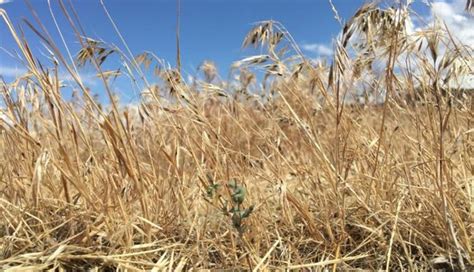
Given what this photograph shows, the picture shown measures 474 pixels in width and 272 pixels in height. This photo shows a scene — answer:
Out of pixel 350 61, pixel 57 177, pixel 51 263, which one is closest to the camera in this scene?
pixel 51 263

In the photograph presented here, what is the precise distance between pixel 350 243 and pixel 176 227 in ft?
2.19

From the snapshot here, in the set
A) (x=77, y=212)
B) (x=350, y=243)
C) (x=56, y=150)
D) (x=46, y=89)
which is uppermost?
(x=46, y=89)

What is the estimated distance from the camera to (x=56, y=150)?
2000 mm

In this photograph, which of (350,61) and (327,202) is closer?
(327,202)

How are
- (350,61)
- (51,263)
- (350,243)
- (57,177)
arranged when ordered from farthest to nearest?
(57,177), (350,61), (350,243), (51,263)

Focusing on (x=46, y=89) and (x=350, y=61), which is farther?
(x=350, y=61)

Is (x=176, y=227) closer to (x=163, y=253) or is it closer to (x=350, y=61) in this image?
(x=163, y=253)

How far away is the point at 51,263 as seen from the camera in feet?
5.08

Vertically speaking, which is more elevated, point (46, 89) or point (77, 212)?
point (46, 89)

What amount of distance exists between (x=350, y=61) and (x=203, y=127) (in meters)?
0.66

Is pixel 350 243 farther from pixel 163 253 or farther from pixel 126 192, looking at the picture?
pixel 126 192

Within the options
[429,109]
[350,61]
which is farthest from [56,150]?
A: [429,109]

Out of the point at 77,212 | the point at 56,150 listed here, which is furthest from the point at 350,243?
the point at 56,150

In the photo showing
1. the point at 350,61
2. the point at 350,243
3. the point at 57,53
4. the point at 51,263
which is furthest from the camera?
the point at 350,61
